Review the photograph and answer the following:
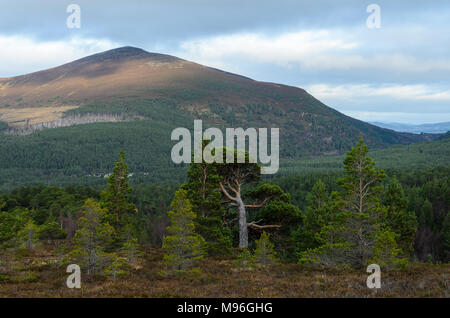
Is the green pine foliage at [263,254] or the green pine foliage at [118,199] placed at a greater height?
the green pine foliage at [118,199]

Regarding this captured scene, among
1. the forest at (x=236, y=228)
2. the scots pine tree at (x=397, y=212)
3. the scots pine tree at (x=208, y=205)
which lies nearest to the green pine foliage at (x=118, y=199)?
the forest at (x=236, y=228)

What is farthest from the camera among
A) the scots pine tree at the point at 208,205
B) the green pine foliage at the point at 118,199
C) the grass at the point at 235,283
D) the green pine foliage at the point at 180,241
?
the green pine foliage at the point at 118,199

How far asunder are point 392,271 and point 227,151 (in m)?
15.0

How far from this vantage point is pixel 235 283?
53.7 feet

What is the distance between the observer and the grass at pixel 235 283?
45.0ft

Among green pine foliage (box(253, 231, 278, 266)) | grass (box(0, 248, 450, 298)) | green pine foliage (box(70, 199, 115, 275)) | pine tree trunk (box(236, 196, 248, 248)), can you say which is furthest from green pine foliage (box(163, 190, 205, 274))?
pine tree trunk (box(236, 196, 248, 248))

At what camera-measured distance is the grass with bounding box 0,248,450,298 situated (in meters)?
13.7

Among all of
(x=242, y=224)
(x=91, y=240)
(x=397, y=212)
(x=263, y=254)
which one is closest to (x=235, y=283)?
(x=263, y=254)

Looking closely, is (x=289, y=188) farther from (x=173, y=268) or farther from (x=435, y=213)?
(x=173, y=268)

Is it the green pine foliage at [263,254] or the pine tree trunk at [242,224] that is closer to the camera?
the green pine foliage at [263,254]

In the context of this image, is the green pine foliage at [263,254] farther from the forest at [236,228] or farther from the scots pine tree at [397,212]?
the scots pine tree at [397,212]

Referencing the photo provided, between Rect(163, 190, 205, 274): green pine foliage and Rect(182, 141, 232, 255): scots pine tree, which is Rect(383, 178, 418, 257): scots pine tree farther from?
Rect(163, 190, 205, 274): green pine foliage
